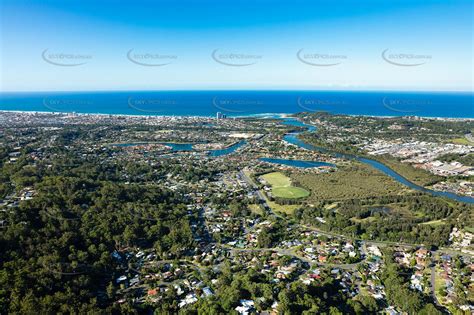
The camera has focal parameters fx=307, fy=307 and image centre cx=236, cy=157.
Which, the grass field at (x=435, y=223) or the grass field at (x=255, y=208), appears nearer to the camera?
the grass field at (x=435, y=223)

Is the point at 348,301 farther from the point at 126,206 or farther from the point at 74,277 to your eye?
the point at 126,206

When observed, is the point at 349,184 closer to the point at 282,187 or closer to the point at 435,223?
the point at 282,187

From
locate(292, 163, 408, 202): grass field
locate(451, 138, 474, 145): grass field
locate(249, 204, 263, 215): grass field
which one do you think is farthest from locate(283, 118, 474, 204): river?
locate(451, 138, 474, 145): grass field

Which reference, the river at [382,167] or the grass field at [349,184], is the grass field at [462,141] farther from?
the grass field at [349,184]

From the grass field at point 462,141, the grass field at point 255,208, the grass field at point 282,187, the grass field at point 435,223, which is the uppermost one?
the grass field at point 462,141

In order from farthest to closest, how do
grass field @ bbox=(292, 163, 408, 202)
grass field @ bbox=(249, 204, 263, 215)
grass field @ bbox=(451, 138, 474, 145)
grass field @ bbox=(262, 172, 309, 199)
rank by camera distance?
Answer: 1. grass field @ bbox=(451, 138, 474, 145)
2. grass field @ bbox=(262, 172, 309, 199)
3. grass field @ bbox=(292, 163, 408, 202)
4. grass field @ bbox=(249, 204, 263, 215)

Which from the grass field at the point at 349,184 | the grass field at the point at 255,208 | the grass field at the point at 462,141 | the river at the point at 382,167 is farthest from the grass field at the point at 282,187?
the grass field at the point at 462,141

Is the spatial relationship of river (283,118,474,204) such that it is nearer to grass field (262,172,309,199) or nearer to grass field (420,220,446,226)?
grass field (420,220,446,226)

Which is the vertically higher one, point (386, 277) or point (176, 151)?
point (176, 151)

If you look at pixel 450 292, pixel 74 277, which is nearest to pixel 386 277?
pixel 450 292
